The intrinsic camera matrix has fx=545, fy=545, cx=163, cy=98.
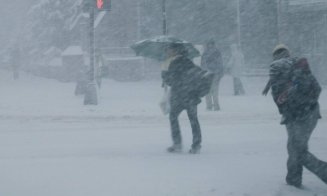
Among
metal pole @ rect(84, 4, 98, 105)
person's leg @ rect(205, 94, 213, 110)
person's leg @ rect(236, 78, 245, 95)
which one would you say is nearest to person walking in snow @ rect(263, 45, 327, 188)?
person's leg @ rect(205, 94, 213, 110)

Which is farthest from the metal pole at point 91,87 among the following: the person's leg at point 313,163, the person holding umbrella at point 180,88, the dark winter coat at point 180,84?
the person's leg at point 313,163

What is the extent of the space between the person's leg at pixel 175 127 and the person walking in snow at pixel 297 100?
2359mm

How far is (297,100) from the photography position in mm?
6387

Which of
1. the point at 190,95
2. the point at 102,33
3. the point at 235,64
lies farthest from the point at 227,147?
the point at 102,33

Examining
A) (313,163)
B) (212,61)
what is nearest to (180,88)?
(313,163)

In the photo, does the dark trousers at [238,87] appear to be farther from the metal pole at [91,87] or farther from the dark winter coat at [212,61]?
the metal pole at [91,87]

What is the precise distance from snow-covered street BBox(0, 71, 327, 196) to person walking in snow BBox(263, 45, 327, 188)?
1.35ft

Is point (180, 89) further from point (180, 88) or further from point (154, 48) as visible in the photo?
point (154, 48)

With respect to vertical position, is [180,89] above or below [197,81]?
below

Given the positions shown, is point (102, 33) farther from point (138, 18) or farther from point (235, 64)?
point (235, 64)

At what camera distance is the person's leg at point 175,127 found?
866 cm

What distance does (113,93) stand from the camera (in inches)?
787

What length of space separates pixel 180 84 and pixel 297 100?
8.49ft

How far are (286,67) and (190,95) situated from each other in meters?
2.52
